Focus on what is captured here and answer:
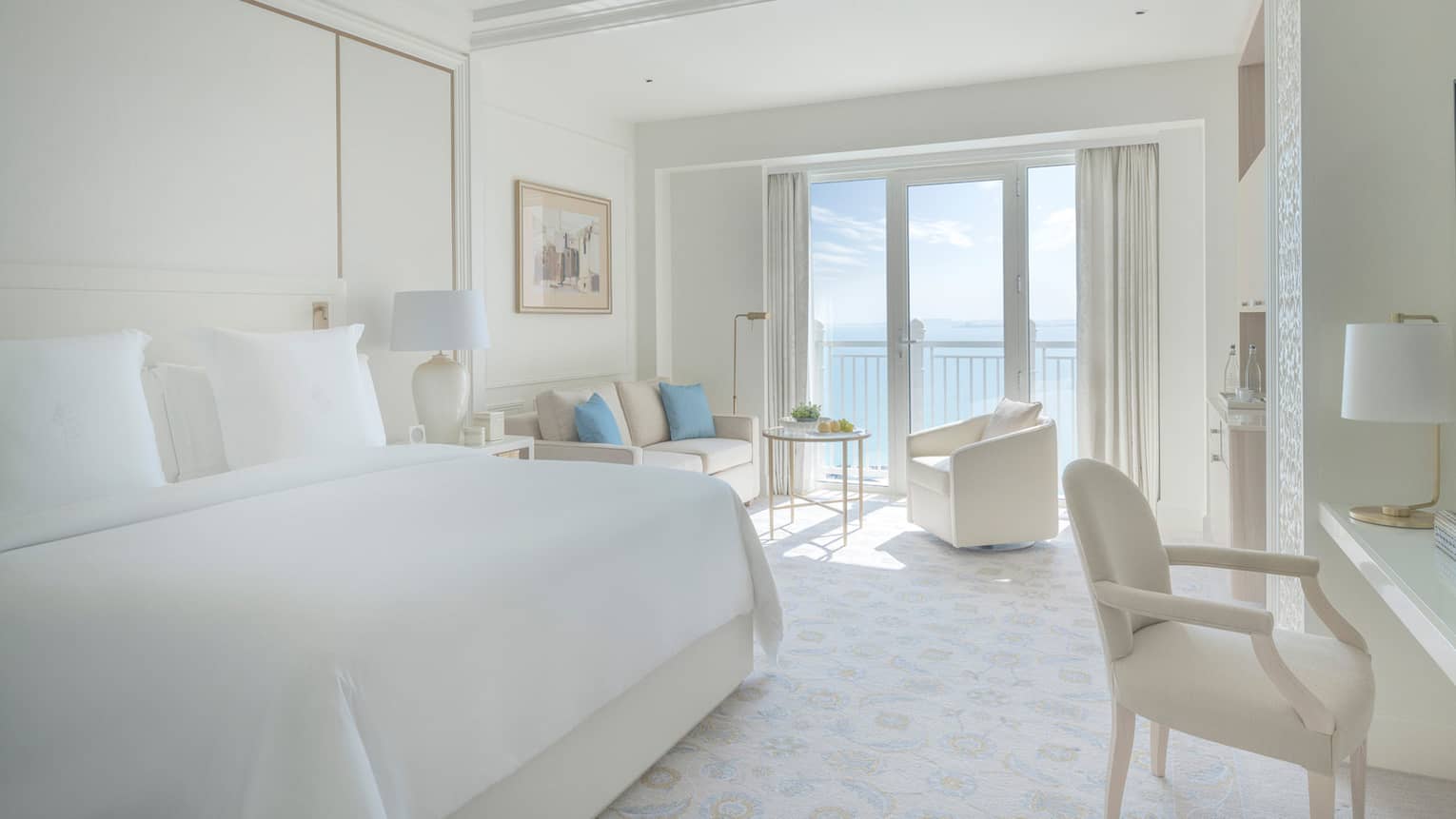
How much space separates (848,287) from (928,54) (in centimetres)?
198

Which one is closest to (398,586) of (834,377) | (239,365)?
(239,365)

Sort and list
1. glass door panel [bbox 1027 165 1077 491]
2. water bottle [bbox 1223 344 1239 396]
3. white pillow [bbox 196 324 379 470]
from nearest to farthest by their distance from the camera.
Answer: white pillow [bbox 196 324 379 470]
water bottle [bbox 1223 344 1239 396]
glass door panel [bbox 1027 165 1077 491]

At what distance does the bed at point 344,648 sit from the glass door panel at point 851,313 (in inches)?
164

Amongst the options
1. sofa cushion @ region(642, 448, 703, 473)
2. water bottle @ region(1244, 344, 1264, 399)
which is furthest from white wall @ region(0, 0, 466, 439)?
water bottle @ region(1244, 344, 1264, 399)

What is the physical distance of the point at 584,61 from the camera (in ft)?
17.0

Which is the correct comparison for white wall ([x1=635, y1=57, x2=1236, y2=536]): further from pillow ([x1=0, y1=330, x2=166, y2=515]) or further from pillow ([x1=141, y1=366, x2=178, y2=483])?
pillow ([x1=0, y1=330, x2=166, y2=515])

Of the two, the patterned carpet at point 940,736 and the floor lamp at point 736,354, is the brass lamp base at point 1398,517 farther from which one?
the floor lamp at point 736,354

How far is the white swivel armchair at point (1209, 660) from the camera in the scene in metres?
1.85

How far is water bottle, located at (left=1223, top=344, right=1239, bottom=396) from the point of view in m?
5.09

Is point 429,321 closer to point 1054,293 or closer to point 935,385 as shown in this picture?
point 935,385

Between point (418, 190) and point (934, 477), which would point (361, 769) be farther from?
point (934, 477)

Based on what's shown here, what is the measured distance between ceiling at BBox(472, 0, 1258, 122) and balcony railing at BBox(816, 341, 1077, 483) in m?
1.80

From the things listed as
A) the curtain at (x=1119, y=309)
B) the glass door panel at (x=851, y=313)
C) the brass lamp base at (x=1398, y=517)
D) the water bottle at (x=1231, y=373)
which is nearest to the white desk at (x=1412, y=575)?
the brass lamp base at (x=1398, y=517)

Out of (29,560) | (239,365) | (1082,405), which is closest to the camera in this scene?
(29,560)
